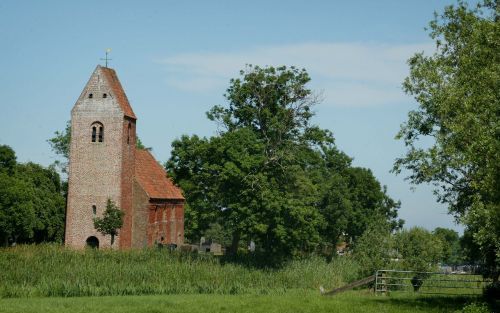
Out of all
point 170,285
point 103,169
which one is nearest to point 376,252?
point 170,285

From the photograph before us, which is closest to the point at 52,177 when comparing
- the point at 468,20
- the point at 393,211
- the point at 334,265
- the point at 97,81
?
the point at 97,81

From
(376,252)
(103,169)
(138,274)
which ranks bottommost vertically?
(138,274)

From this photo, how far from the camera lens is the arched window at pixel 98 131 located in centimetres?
6053

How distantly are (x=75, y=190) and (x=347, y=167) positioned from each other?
30049 mm

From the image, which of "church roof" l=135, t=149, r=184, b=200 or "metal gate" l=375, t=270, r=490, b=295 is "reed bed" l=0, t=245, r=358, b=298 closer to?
"metal gate" l=375, t=270, r=490, b=295

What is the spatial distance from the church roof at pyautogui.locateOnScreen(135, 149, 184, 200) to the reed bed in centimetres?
1573

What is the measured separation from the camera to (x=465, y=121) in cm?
2738

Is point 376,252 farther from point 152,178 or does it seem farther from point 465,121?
point 152,178

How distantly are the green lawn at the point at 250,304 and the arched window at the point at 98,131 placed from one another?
3071cm

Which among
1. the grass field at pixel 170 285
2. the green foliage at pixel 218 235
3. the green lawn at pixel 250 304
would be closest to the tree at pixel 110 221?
the grass field at pixel 170 285

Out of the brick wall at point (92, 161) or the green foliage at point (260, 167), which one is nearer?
the green foliage at point (260, 167)

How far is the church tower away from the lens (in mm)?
59375

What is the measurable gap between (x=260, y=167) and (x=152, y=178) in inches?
756

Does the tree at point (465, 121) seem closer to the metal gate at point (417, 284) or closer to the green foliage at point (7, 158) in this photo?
the metal gate at point (417, 284)
